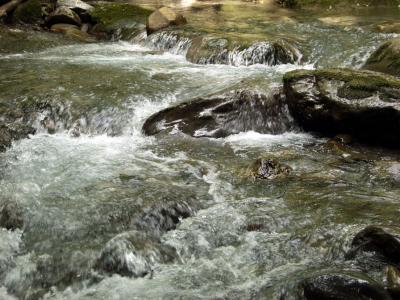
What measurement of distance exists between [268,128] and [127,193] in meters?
3.38

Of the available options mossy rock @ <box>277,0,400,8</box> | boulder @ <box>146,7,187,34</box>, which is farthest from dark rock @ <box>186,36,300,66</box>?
mossy rock @ <box>277,0,400,8</box>

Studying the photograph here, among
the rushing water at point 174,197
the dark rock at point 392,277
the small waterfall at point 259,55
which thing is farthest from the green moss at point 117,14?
the dark rock at point 392,277

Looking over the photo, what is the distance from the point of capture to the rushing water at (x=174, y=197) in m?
4.68

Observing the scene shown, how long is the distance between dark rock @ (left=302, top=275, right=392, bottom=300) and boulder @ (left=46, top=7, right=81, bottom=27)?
1546cm

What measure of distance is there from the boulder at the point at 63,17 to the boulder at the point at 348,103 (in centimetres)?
1122

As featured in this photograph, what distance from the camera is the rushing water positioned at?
4.68m

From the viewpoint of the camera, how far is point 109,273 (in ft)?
15.5

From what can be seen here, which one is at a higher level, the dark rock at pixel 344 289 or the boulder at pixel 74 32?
the boulder at pixel 74 32

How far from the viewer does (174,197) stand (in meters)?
5.98

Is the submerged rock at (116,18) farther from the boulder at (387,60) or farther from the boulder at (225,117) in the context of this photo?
the boulder at (387,60)

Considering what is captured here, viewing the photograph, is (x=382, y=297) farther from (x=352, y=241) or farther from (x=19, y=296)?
(x=19, y=296)

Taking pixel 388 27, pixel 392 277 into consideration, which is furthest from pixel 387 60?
pixel 392 277

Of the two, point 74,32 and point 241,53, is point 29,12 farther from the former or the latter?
point 241,53

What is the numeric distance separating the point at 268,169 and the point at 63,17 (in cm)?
1295
